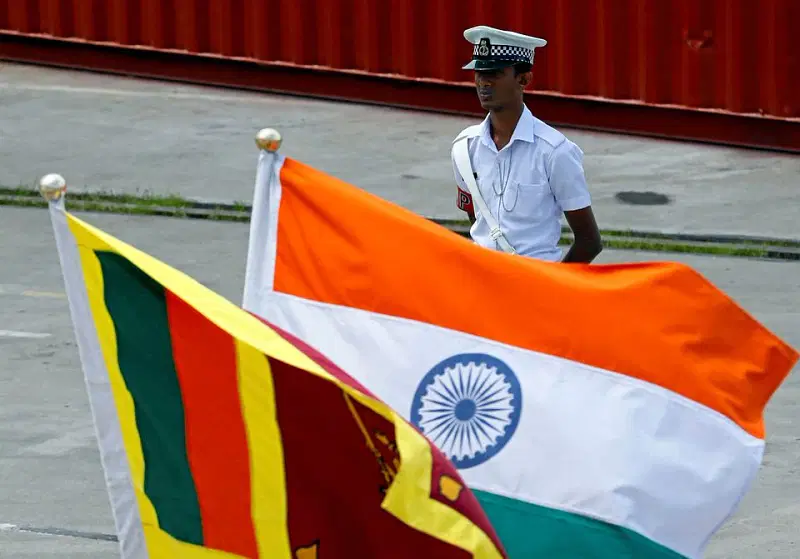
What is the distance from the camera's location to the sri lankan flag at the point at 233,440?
4.08 m

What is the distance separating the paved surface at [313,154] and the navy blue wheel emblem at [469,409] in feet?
24.3

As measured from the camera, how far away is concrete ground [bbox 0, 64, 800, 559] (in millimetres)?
7688

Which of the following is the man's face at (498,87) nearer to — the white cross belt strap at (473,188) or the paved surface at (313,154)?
the white cross belt strap at (473,188)

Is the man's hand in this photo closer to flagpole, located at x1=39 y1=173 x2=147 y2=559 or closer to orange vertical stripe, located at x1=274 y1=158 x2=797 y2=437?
orange vertical stripe, located at x1=274 y1=158 x2=797 y2=437

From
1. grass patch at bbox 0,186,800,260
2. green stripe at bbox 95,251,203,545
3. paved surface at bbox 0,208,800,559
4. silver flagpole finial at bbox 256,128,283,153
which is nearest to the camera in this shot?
green stripe at bbox 95,251,203,545

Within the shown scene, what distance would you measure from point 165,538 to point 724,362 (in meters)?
2.09

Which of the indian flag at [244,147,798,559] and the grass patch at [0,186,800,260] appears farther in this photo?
the grass patch at [0,186,800,260]

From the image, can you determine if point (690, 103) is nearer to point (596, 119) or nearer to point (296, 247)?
point (596, 119)

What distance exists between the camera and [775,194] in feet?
45.7

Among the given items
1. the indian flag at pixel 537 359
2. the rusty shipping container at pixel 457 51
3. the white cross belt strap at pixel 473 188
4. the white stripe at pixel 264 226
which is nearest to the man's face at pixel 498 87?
the white cross belt strap at pixel 473 188

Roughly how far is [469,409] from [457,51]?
11.5 meters

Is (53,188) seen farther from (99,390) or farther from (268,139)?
(268,139)

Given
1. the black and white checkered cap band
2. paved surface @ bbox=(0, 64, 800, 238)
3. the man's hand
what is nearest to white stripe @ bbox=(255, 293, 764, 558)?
the man's hand

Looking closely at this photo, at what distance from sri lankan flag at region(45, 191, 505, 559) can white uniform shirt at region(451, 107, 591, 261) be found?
6.42 ft
